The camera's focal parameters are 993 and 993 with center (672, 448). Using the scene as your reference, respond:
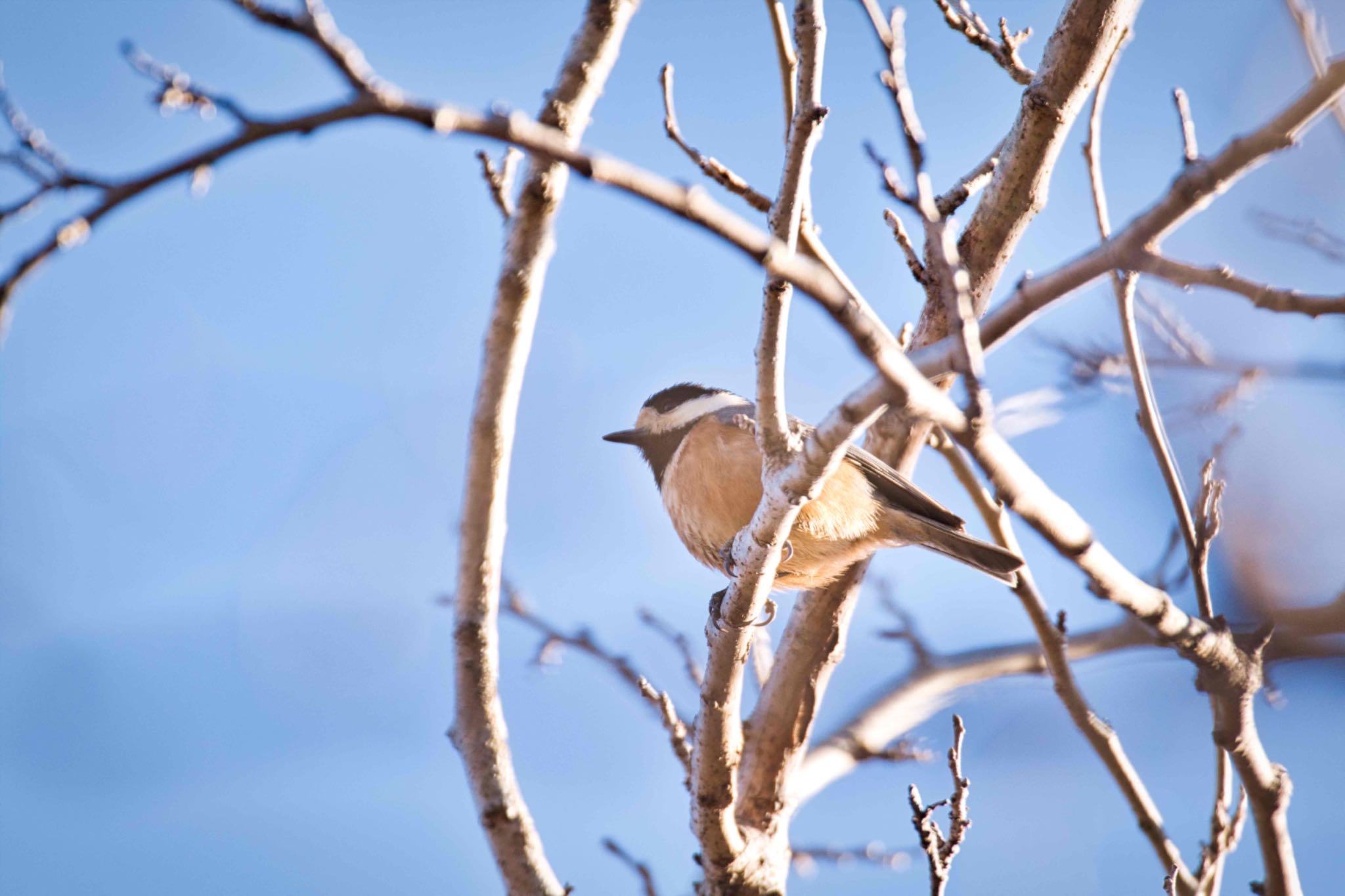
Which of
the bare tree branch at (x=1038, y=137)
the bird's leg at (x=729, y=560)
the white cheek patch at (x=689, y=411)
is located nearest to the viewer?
the bird's leg at (x=729, y=560)

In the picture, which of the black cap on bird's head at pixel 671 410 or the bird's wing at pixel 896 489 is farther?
the black cap on bird's head at pixel 671 410

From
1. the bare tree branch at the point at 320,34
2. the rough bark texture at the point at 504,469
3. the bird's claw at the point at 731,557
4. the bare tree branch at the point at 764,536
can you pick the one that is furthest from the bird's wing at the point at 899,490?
the bare tree branch at the point at 320,34

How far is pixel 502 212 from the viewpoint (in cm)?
260

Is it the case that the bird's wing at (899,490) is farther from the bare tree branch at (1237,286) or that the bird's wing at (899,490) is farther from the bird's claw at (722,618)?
the bare tree branch at (1237,286)

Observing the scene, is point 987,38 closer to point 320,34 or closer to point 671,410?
point 671,410

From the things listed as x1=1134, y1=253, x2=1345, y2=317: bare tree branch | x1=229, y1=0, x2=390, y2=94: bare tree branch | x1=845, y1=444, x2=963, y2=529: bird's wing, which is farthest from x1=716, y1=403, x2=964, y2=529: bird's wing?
x1=229, y1=0, x2=390, y2=94: bare tree branch

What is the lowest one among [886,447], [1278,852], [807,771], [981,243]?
[1278,852]

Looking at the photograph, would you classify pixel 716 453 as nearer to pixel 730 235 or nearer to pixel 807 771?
pixel 807 771

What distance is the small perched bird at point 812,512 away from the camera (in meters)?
3.21

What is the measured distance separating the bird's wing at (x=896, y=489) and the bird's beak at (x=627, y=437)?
1198 mm

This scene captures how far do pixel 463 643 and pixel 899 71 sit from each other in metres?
1.76

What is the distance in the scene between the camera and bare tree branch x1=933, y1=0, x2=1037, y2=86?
3062mm

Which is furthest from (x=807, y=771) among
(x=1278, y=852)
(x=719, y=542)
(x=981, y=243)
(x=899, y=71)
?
(x=899, y=71)

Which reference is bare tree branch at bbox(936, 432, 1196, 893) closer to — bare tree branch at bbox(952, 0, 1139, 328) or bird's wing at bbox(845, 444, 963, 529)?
bird's wing at bbox(845, 444, 963, 529)
